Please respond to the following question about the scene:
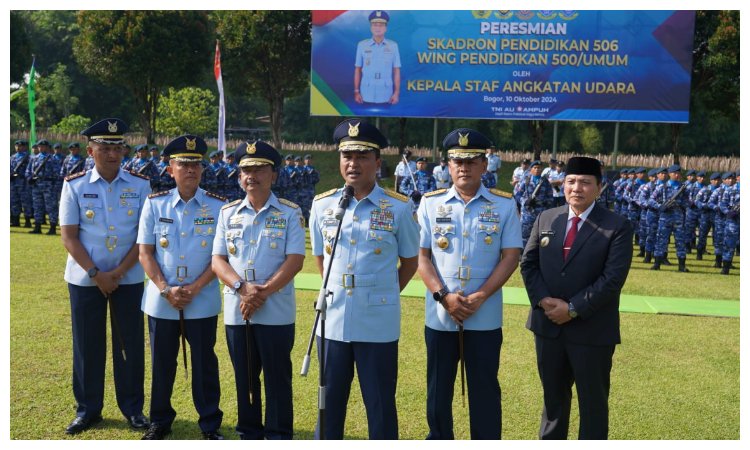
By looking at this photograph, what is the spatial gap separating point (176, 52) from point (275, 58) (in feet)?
13.9

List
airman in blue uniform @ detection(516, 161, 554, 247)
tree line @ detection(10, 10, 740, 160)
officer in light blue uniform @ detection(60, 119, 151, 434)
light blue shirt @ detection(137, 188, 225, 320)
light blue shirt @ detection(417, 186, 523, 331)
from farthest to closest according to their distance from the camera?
A: tree line @ detection(10, 10, 740, 160) < airman in blue uniform @ detection(516, 161, 554, 247) < officer in light blue uniform @ detection(60, 119, 151, 434) < light blue shirt @ detection(137, 188, 225, 320) < light blue shirt @ detection(417, 186, 523, 331)

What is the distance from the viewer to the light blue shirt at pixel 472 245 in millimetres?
4188

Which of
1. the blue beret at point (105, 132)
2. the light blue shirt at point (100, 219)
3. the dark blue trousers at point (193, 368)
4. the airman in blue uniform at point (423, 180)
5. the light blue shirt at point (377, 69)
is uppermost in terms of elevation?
the light blue shirt at point (377, 69)

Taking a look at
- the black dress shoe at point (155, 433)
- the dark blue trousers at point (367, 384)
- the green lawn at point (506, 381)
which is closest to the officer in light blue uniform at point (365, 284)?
the dark blue trousers at point (367, 384)

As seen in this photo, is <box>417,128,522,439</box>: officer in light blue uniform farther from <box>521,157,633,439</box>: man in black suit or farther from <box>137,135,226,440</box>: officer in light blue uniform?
<box>137,135,226,440</box>: officer in light blue uniform

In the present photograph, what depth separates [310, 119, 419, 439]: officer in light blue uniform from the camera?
149 inches

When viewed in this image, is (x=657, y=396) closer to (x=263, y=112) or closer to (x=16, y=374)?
(x=16, y=374)

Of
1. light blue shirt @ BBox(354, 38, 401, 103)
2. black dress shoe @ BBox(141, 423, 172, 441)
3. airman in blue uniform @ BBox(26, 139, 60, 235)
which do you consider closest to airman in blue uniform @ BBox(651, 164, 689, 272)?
black dress shoe @ BBox(141, 423, 172, 441)

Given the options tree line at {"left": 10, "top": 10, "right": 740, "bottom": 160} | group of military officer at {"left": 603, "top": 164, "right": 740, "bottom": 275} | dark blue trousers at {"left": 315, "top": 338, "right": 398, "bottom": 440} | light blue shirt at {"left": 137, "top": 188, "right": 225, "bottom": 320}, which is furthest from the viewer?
tree line at {"left": 10, "top": 10, "right": 740, "bottom": 160}

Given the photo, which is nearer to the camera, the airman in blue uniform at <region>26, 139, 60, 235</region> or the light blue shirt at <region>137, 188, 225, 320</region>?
the light blue shirt at <region>137, 188, 225, 320</region>

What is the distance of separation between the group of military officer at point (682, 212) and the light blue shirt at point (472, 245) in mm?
8851

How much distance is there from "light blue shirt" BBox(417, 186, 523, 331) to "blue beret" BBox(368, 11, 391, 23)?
19494mm

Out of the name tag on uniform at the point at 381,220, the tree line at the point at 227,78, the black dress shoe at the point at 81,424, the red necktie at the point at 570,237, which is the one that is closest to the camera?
the name tag on uniform at the point at 381,220

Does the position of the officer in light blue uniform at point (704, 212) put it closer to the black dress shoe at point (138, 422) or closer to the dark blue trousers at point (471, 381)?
the dark blue trousers at point (471, 381)
